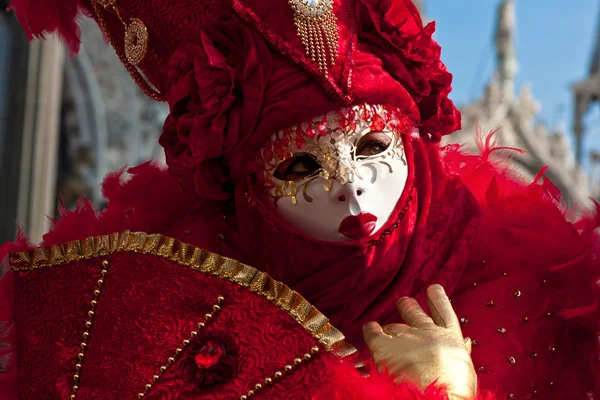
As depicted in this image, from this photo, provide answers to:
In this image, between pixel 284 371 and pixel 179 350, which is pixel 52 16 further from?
pixel 284 371

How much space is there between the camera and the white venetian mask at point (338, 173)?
1488 millimetres

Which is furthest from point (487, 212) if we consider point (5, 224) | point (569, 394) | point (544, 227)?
point (5, 224)

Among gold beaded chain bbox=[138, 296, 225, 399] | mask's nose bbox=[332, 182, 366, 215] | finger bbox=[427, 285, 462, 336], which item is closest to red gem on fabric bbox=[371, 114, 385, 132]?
mask's nose bbox=[332, 182, 366, 215]

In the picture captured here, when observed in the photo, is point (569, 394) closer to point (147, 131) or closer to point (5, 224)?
point (5, 224)

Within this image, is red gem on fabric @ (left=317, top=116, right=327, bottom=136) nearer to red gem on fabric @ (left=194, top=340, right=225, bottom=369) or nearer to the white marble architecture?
red gem on fabric @ (left=194, top=340, right=225, bottom=369)

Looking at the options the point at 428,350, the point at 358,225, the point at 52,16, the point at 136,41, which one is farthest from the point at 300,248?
the point at 52,16

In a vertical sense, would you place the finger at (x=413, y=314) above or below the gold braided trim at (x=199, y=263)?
below

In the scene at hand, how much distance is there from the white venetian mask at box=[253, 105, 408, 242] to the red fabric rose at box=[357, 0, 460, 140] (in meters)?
0.08

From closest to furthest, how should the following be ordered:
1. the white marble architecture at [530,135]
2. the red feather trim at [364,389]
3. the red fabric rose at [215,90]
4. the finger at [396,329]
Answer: the red feather trim at [364,389], the finger at [396,329], the red fabric rose at [215,90], the white marble architecture at [530,135]

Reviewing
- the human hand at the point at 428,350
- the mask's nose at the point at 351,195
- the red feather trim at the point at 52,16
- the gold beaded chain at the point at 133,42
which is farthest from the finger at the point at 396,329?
the red feather trim at the point at 52,16

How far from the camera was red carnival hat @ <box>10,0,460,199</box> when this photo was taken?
1481 mm

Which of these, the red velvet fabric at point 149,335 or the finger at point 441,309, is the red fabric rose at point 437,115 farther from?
the red velvet fabric at point 149,335

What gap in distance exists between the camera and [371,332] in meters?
1.39

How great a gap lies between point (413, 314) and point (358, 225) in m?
0.18
